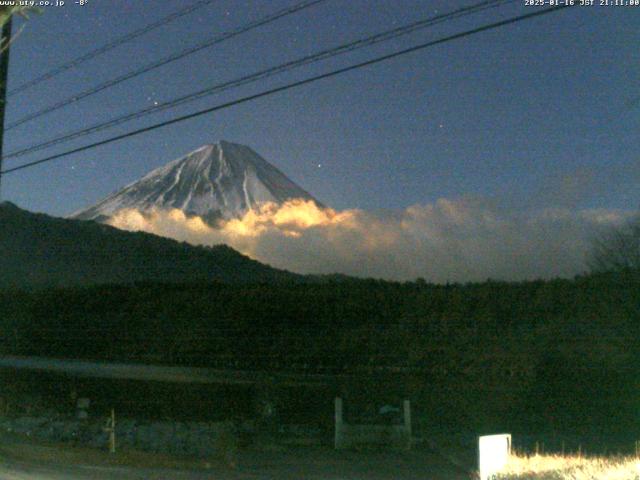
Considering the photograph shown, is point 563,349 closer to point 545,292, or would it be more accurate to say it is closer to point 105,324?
point 545,292

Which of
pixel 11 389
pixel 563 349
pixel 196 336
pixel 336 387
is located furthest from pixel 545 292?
pixel 11 389

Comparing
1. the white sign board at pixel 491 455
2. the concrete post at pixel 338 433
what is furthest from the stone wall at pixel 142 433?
the white sign board at pixel 491 455

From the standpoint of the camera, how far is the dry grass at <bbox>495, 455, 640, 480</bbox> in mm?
10375

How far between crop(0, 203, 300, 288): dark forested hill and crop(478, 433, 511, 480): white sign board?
37.4 meters

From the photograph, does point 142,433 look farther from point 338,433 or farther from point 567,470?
point 567,470

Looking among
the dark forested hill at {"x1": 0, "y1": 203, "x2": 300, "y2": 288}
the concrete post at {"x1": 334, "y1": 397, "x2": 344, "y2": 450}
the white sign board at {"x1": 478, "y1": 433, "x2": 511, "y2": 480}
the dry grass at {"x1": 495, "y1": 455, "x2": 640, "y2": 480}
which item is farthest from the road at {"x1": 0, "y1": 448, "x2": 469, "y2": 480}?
the dark forested hill at {"x1": 0, "y1": 203, "x2": 300, "y2": 288}

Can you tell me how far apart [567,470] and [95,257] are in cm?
5066

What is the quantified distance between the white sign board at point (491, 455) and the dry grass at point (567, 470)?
0.45 ft

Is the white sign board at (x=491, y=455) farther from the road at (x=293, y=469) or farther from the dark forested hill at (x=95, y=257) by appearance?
the dark forested hill at (x=95, y=257)

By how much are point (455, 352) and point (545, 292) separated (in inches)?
125

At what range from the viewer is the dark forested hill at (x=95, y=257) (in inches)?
2082

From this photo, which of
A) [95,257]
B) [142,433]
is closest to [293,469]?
[142,433]

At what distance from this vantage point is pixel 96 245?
60.6 m

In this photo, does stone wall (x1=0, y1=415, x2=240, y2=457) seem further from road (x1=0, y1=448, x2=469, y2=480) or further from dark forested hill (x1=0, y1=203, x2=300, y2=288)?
dark forested hill (x1=0, y1=203, x2=300, y2=288)
